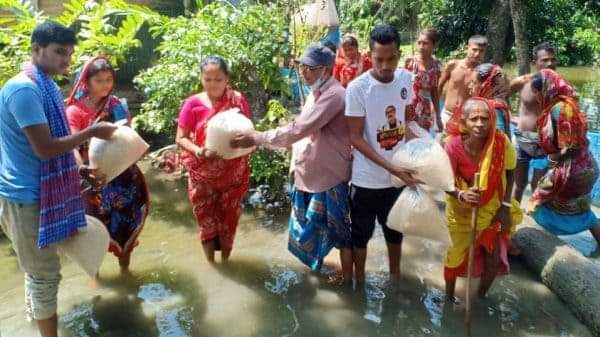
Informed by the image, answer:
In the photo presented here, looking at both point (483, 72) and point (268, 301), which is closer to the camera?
point (268, 301)

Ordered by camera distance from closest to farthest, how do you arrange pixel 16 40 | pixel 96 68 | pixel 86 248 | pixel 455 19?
pixel 86 248 → pixel 96 68 → pixel 16 40 → pixel 455 19

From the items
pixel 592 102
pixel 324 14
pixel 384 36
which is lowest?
pixel 592 102

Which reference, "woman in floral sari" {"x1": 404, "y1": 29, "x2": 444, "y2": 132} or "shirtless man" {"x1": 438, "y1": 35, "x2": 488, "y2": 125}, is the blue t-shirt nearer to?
"woman in floral sari" {"x1": 404, "y1": 29, "x2": 444, "y2": 132}

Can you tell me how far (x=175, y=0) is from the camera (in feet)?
34.1

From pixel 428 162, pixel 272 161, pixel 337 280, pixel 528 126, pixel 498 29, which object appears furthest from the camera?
pixel 498 29

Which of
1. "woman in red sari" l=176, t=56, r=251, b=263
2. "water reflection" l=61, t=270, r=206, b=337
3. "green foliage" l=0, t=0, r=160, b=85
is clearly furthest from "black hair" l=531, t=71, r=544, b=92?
"green foliage" l=0, t=0, r=160, b=85

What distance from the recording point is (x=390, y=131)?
10.8ft

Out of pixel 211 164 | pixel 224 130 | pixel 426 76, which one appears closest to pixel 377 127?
pixel 224 130

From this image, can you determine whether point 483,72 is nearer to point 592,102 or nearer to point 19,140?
point 19,140

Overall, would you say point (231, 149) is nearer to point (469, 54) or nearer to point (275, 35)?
point (275, 35)

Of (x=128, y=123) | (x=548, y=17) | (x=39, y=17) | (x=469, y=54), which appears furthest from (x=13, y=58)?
(x=548, y=17)

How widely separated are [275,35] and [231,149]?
2.18 meters

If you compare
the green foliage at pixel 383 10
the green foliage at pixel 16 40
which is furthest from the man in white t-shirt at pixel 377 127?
the green foliage at pixel 383 10

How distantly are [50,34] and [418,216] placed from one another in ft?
7.10
